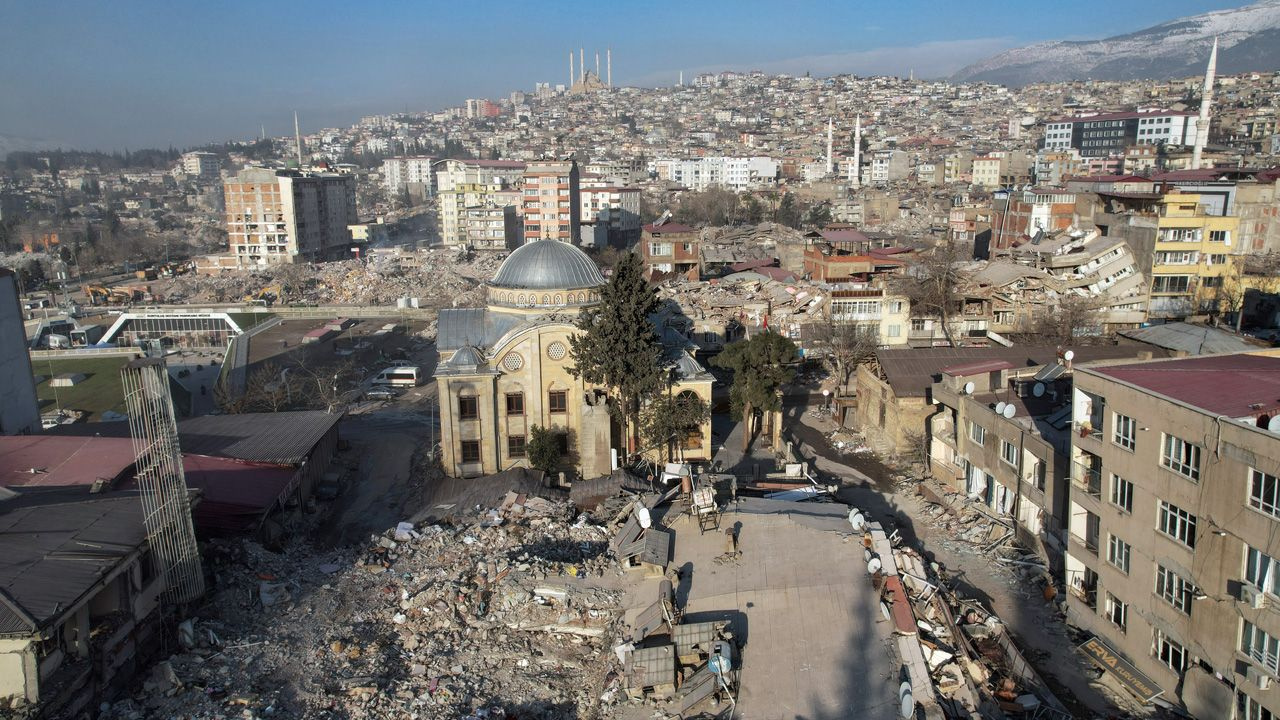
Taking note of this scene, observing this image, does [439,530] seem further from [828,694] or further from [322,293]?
[322,293]

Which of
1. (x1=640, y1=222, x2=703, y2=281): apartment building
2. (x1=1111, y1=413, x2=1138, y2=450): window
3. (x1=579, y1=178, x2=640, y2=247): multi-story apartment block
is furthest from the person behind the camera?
(x1=579, y1=178, x2=640, y2=247): multi-story apartment block

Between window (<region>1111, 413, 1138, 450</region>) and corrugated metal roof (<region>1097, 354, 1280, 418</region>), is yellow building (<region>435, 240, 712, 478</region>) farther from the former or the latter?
corrugated metal roof (<region>1097, 354, 1280, 418</region>)

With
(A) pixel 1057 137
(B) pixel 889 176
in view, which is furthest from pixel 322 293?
(A) pixel 1057 137

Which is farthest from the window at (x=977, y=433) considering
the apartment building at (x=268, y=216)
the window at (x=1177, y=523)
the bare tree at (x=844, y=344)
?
the apartment building at (x=268, y=216)

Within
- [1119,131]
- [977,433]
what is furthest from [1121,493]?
[1119,131]

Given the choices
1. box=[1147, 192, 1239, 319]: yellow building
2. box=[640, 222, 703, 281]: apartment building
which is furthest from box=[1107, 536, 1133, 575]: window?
box=[640, 222, 703, 281]: apartment building
